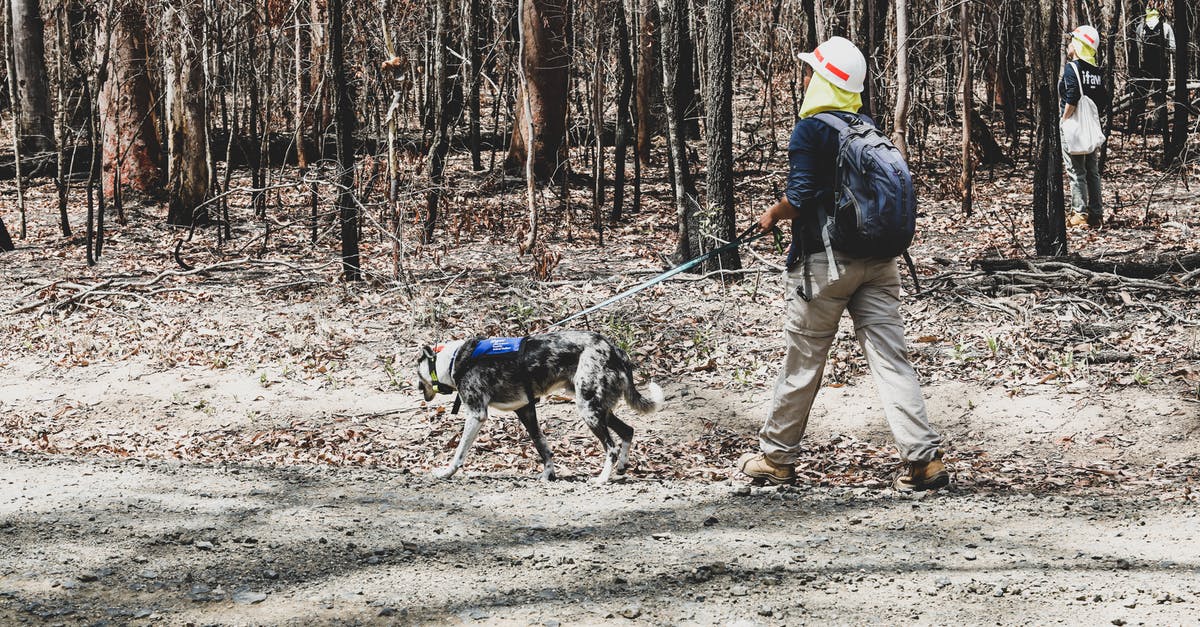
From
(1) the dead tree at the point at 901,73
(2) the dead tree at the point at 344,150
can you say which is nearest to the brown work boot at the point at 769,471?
(1) the dead tree at the point at 901,73

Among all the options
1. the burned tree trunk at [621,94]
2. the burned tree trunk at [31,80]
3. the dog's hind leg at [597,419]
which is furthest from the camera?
the burned tree trunk at [31,80]

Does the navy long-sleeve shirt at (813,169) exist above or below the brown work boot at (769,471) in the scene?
above

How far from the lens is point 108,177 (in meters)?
19.0

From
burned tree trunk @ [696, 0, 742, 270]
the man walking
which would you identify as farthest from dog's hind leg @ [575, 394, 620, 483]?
burned tree trunk @ [696, 0, 742, 270]

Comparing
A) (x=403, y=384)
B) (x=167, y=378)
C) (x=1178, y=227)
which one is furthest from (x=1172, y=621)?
(x=1178, y=227)

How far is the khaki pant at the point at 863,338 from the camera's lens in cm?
605

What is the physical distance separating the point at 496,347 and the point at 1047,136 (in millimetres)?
7029

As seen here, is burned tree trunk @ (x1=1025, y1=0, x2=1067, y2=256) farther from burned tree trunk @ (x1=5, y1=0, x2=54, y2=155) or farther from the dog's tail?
burned tree trunk @ (x1=5, y1=0, x2=54, y2=155)

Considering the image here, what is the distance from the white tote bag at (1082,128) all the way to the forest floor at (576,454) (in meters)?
1.17

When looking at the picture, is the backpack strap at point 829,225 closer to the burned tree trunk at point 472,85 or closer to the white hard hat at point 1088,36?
the white hard hat at point 1088,36

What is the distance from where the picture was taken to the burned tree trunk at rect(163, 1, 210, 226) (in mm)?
17172

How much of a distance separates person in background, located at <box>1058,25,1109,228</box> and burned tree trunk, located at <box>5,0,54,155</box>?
724 inches

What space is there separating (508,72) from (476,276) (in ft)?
44.1

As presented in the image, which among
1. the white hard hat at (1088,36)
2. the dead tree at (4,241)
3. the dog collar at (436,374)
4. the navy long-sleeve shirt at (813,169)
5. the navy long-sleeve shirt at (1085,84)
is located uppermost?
the white hard hat at (1088,36)
